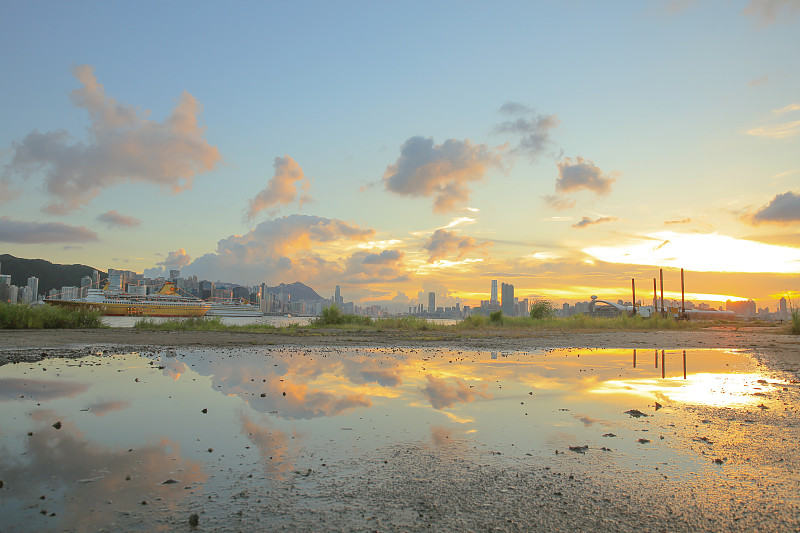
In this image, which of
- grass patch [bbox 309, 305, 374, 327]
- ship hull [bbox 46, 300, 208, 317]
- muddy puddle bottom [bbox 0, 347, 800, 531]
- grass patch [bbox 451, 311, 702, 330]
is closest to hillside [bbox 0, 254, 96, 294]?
ship hull [bbox 46, 300, 208, 317]

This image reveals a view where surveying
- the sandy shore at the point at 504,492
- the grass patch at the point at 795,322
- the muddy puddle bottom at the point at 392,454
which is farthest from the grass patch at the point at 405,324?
the sandy shore at the point at 504,492

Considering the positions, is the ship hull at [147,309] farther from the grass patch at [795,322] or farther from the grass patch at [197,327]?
the grass patch at [795,322]

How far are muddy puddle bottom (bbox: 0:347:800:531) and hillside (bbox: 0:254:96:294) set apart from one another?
11449 centimetres

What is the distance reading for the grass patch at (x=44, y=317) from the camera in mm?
26844

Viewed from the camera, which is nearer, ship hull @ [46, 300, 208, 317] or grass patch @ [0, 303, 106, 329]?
grass patch @ [0, 303, 106, 329]

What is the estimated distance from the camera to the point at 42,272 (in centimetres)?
10550

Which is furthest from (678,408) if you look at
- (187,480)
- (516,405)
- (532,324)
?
(532,324)

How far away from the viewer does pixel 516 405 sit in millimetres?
7543

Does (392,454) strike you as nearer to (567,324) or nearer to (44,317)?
(44,317)

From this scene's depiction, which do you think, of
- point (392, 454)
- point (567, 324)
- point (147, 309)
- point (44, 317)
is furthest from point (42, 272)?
point (392, 454)

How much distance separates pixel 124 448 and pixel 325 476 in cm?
240

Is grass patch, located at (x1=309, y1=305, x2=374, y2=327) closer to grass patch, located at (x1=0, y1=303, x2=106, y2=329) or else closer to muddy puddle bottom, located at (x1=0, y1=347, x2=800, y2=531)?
grass patch, located at (x1=0, y1=303, x2=106, y2=329)

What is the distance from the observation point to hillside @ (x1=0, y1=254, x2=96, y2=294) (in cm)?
10111

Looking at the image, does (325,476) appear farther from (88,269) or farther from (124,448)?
(88,269)
